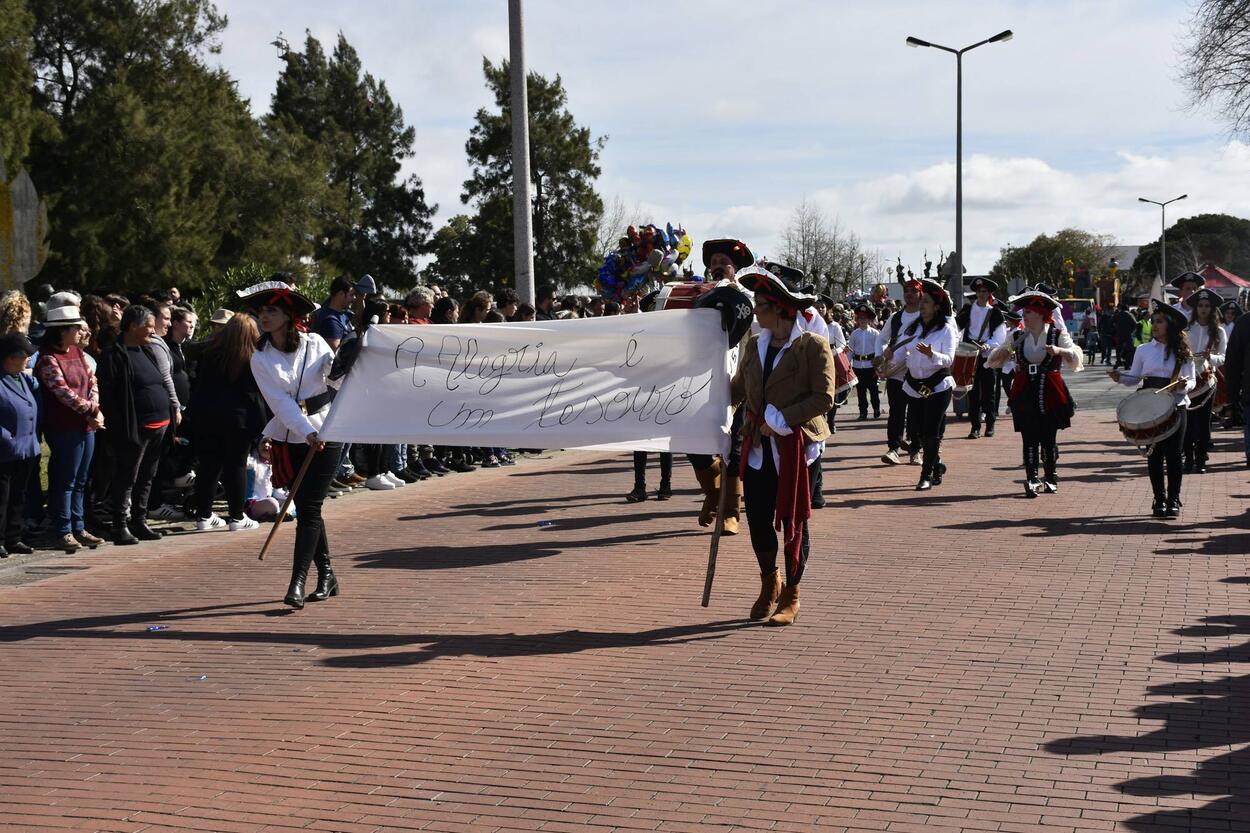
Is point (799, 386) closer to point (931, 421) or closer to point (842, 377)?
point (931, 421)

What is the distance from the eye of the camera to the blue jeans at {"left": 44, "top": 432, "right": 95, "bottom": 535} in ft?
36.5

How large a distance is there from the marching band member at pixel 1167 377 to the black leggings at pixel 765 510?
548 centimetres

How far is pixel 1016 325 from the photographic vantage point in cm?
2059

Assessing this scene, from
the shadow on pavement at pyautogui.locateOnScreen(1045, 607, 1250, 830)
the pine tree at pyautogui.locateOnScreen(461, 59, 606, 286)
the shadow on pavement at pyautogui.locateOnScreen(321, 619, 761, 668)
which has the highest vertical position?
the pine tree at pyautogui.locateOnScreen(461, 59, 606, 286)

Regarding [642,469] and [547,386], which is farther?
[642,469]

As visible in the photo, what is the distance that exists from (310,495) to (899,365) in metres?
8.01

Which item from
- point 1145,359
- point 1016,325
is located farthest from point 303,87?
point 1145,359

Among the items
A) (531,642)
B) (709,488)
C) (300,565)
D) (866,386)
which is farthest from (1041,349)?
(866,386)

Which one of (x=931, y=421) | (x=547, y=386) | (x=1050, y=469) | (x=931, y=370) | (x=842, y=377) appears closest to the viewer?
(x=547, y=386)

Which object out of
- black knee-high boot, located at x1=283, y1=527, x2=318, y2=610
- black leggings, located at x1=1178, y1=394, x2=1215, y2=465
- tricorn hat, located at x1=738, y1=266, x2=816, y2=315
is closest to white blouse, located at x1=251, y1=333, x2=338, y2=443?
black knee-high boot, located at x1=283, y1=527, x2=318, y2=610

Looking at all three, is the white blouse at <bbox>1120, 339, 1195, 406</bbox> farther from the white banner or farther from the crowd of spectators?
the crowd of spectators

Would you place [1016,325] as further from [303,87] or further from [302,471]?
[303,87]

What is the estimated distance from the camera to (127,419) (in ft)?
37.8

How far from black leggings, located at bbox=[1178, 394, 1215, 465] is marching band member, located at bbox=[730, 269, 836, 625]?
Result: 8.95 meters
